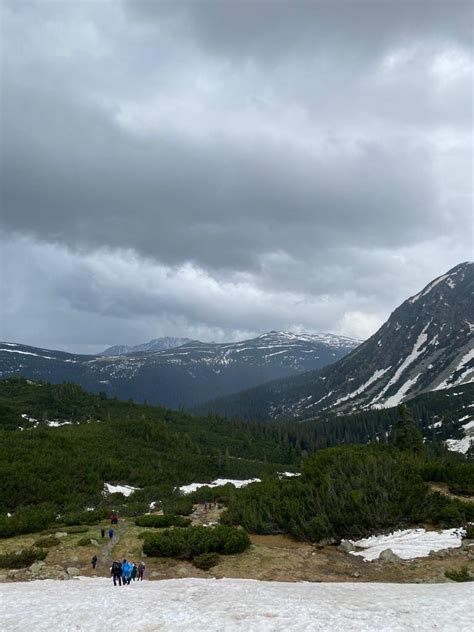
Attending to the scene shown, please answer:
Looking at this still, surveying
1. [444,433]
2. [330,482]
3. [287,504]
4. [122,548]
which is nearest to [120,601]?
[122,548]

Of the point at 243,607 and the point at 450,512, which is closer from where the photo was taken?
the point at 243,607

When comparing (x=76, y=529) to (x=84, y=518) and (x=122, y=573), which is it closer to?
(x=84, y=518)

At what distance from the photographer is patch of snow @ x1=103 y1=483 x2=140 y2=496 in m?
57.1

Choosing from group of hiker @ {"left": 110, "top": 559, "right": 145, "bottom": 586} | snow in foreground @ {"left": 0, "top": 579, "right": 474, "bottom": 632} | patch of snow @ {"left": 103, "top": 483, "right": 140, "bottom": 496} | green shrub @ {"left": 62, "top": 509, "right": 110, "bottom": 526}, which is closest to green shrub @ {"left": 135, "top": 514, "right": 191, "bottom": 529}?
green shrub @ {"left": 62, "top": 509, "right": 110, "bottom": 526}

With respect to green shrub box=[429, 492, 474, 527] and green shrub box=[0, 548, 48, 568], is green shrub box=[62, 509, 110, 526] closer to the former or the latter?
green shrub box=[0, 548, 48, 568]

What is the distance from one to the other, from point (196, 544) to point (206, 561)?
5.37ft

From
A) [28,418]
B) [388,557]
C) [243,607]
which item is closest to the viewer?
[243,607]

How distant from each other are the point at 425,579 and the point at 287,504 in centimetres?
1081

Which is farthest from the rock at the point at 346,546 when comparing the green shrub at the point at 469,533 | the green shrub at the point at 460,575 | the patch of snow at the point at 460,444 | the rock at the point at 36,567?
the patch of snow at the point at 460,444

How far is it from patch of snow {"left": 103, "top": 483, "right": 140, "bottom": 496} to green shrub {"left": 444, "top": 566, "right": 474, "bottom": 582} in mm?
47741

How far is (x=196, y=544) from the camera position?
22375mm

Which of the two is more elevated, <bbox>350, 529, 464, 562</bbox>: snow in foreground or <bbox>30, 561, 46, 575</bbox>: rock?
<bbox>350, 529, 464, 562</bbox>: snow in foreground

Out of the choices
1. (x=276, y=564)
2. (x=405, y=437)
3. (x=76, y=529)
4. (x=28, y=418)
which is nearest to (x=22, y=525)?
(x=76, y=529)

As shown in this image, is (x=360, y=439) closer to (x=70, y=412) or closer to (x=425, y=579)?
(x=70, y=412)
